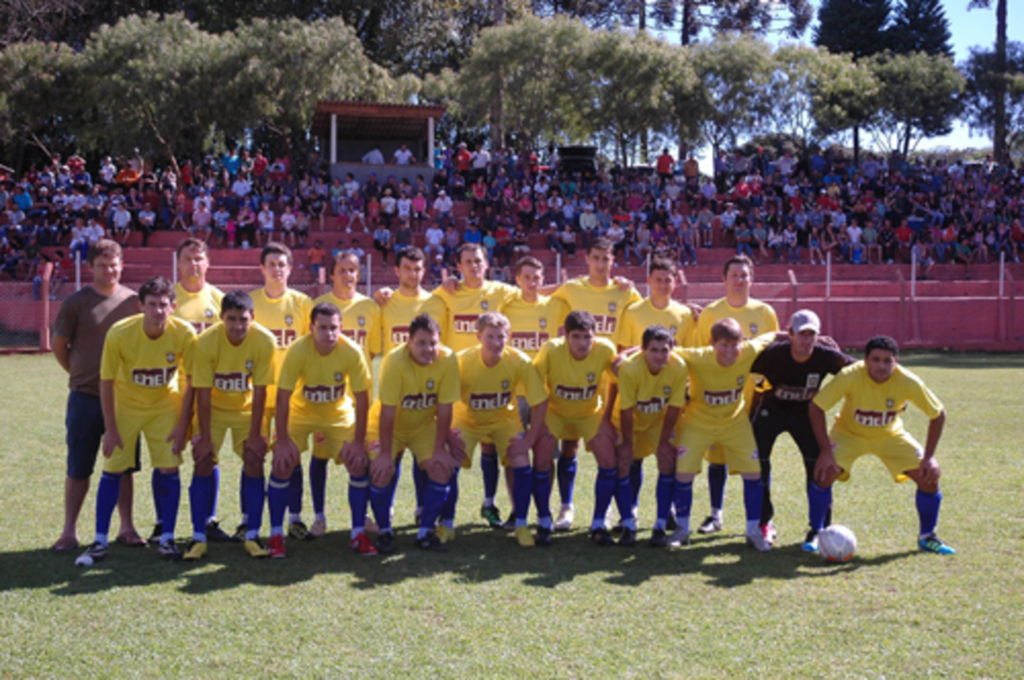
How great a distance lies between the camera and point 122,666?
160 inches

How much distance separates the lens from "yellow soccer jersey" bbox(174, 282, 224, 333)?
6.74 m

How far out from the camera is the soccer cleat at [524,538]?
612 centimetres

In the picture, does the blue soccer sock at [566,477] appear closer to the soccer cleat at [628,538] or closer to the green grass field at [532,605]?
the green grass field at [532,605]

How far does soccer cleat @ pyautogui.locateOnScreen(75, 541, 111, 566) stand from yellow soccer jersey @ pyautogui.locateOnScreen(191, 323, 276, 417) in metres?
1.11

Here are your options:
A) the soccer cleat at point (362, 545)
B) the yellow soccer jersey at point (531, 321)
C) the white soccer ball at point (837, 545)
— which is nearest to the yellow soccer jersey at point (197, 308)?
the soccer cleat at point (362, 545)

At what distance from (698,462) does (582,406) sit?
0.96 m

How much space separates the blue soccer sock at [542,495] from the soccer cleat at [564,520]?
304 millimetres

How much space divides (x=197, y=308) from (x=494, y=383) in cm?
240

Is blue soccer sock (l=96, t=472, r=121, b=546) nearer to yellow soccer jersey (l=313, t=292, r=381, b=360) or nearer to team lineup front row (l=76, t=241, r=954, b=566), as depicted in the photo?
team lineup front row (l=76, t=241, r=954, b=566)

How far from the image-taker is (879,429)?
6.16 m

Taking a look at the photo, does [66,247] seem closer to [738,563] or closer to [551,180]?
→ [551,180]

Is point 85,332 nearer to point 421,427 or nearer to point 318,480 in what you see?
point 318,480

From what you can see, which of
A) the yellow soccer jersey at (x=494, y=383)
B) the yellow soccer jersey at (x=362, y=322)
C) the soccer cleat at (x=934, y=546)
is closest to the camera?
the soccer cleat at (x=934, y=546)

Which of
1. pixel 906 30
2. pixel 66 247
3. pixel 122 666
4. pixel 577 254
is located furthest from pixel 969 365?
pixel 906 30
